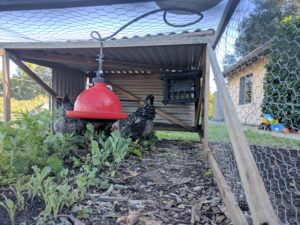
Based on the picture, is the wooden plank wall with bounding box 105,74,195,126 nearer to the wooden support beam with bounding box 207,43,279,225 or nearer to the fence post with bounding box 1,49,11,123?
the fence post with bounding box 1,49,11,123

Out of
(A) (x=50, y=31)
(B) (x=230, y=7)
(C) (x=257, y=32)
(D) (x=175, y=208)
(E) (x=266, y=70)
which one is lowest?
(D) (x=175, y=208)

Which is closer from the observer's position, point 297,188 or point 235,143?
point 235,143

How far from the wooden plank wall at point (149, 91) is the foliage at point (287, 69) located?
3.04 m

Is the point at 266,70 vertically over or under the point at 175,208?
over

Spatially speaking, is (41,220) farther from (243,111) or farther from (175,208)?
(243,111)

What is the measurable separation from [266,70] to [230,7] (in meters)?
0.68

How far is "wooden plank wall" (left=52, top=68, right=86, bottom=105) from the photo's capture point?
4074mm

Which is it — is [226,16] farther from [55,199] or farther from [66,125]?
[66,125]

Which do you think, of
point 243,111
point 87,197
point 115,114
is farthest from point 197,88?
point 87,197

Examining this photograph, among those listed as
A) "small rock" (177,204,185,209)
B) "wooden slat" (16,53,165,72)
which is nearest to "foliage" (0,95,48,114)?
"wooden slat" (16,53,165,72)

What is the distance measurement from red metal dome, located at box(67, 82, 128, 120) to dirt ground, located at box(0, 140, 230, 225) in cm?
47

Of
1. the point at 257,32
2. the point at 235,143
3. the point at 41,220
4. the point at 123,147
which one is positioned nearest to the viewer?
the point at 235,143

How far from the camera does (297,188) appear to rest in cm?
150

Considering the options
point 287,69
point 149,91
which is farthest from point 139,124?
point 287,69
